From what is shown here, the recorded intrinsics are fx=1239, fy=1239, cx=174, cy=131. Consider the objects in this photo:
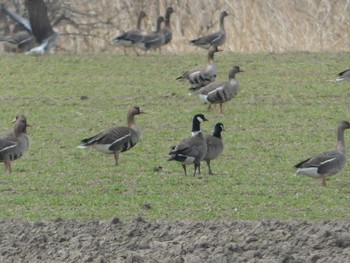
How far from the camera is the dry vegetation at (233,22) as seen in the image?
3183cm

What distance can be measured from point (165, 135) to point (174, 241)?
9061 mm

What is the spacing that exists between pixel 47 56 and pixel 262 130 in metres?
9.68

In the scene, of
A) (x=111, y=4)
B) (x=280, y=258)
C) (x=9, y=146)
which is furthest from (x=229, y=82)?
(x=280, y=258)

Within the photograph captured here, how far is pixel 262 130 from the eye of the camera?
22.6 m

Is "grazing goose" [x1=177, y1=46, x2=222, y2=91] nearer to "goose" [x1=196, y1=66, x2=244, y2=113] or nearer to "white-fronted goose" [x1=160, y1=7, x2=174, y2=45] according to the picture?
"goose" [x1=196, y1=66, x2=244, y2=113]

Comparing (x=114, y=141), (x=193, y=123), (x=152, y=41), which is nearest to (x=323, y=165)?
(x=193, y=123)

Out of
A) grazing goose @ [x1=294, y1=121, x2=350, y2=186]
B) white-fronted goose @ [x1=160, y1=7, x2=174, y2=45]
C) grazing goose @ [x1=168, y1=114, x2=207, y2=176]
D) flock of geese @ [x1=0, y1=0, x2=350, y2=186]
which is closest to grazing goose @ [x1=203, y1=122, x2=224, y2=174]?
flock of geese @ [x1=0, y1=0, x2=350, y2=186]

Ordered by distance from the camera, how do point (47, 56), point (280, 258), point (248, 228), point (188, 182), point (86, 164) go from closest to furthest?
point (280, 258), point (248, 228), point (188, 182), point (86, 164), point (47, 56)

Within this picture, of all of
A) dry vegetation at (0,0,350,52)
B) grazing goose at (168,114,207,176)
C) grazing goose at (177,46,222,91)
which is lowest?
dry vegetation at (0,0,350,52)

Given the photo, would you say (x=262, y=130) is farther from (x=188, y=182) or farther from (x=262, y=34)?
(x=262, y=34)

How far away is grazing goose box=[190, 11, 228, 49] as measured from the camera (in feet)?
99.9

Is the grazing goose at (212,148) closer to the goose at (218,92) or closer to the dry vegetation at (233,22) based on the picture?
the goose at (218,92)

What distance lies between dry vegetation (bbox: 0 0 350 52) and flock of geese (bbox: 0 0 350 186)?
Result: 0.94 meters

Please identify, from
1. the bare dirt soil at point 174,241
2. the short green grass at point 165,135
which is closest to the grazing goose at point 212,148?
the short green grass at point 165,135
